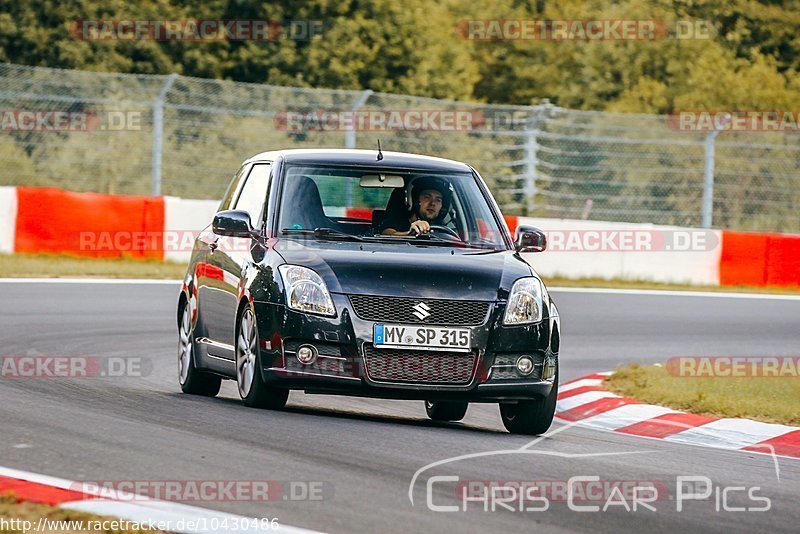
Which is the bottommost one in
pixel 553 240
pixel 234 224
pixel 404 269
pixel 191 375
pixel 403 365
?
pixel 553 240

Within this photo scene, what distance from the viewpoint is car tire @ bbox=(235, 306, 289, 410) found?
29.7ft

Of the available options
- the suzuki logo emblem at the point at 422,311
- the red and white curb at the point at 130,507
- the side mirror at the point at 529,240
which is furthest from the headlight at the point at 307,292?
the red and white curb at the point at 130,507

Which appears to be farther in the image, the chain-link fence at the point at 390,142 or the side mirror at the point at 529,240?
the chain-link fence at the point at 390,142

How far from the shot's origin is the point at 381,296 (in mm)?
8758

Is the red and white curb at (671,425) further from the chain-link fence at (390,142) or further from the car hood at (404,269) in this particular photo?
the chain-link fence at (390,142)

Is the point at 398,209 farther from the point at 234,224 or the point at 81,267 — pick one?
the point at 81,267

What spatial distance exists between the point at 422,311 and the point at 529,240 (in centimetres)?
144

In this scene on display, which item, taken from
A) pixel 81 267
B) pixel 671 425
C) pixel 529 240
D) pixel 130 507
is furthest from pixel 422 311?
pixel 81 267

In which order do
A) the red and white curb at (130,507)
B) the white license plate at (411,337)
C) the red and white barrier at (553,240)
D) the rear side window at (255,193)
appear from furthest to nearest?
the red and white barrier at (553,240)
the rear side window at (255,193)
the white license plate at (411,337)
the red and white curb at (130,507)

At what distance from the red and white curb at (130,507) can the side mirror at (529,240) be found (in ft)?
13.5

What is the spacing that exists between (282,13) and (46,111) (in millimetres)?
15773

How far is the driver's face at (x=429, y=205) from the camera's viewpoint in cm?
1005

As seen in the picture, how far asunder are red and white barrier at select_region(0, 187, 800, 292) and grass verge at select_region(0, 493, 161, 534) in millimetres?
15874

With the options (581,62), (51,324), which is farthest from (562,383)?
(581,62)
